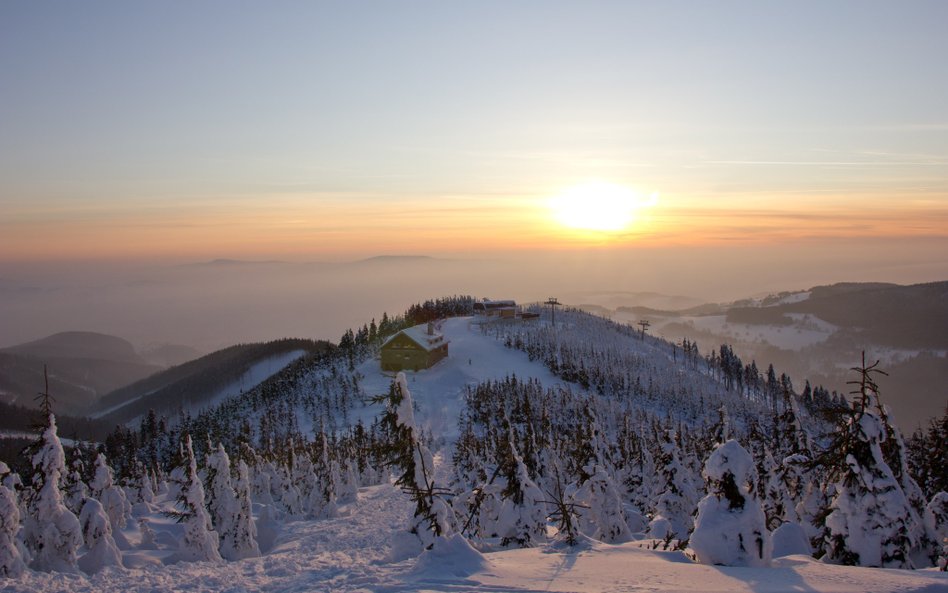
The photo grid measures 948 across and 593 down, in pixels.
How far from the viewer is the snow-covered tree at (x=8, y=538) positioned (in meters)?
21.8

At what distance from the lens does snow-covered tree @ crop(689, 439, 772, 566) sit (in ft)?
50.9

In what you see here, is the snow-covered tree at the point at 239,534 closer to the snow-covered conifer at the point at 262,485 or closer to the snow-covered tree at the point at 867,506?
the snow-covered conifer at the point at 262,485

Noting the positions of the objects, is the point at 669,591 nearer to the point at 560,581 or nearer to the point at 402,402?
the point at 560,581

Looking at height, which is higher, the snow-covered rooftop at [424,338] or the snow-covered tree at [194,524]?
the snow-covered tree at [194,524]

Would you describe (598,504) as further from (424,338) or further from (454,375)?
(424,338)

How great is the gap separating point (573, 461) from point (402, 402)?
141ft

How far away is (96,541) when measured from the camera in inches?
1121

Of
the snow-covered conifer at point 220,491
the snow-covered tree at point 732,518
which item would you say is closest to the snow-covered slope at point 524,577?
the snow-covered tree at point 732,518

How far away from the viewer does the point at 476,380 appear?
123375 mm

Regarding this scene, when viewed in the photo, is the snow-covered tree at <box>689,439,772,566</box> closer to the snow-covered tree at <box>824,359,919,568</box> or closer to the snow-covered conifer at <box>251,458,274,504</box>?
the snow-covered tree at <box>824,359,919,568</box>

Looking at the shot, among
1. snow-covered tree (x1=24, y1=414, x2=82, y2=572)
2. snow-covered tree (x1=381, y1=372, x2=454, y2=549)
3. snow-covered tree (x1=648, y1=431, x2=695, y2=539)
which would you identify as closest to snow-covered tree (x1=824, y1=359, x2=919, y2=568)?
snow-covered tree (x1=381, y1=372, x2=454, y2=549)

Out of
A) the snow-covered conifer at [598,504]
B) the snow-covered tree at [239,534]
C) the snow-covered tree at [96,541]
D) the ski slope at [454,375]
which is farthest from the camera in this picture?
the ski slope at [454,375]

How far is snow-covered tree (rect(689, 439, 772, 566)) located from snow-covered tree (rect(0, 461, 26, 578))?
2411 centimetres

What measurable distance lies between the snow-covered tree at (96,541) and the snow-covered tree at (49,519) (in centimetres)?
218
